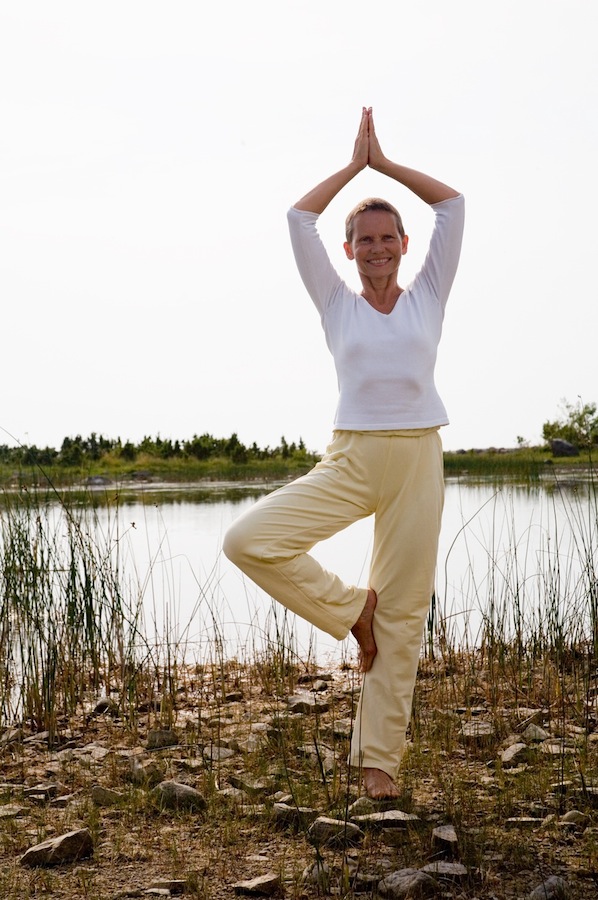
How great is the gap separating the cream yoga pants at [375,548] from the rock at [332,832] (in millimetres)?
355

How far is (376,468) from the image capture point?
2875mm

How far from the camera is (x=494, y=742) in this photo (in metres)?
3.42

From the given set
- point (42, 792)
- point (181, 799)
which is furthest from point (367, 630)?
point (42, 792)

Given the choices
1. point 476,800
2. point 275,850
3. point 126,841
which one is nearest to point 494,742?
point 476,800

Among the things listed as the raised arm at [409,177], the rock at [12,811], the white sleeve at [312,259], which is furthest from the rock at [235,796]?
the raised arm at [409,177]

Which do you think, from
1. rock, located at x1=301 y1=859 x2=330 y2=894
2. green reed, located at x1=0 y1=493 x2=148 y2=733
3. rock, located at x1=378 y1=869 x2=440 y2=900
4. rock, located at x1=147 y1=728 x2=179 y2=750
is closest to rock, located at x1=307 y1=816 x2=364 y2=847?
rock, located at x1=301 y1=859 x2=330 y2=894

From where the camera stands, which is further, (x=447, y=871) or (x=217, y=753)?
(x=217, y=753)

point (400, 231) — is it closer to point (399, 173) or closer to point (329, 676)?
point (399, 173)

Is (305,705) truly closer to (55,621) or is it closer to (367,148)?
(55,621)

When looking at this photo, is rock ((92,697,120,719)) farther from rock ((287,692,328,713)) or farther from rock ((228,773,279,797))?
rock ((228,773,279,797))

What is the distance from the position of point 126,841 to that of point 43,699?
1.30 meters

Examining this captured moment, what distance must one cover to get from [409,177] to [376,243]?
227 millimetres

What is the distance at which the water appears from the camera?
471cm

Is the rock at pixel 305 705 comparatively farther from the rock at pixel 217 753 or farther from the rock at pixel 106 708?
the rock at pixel 106 708
